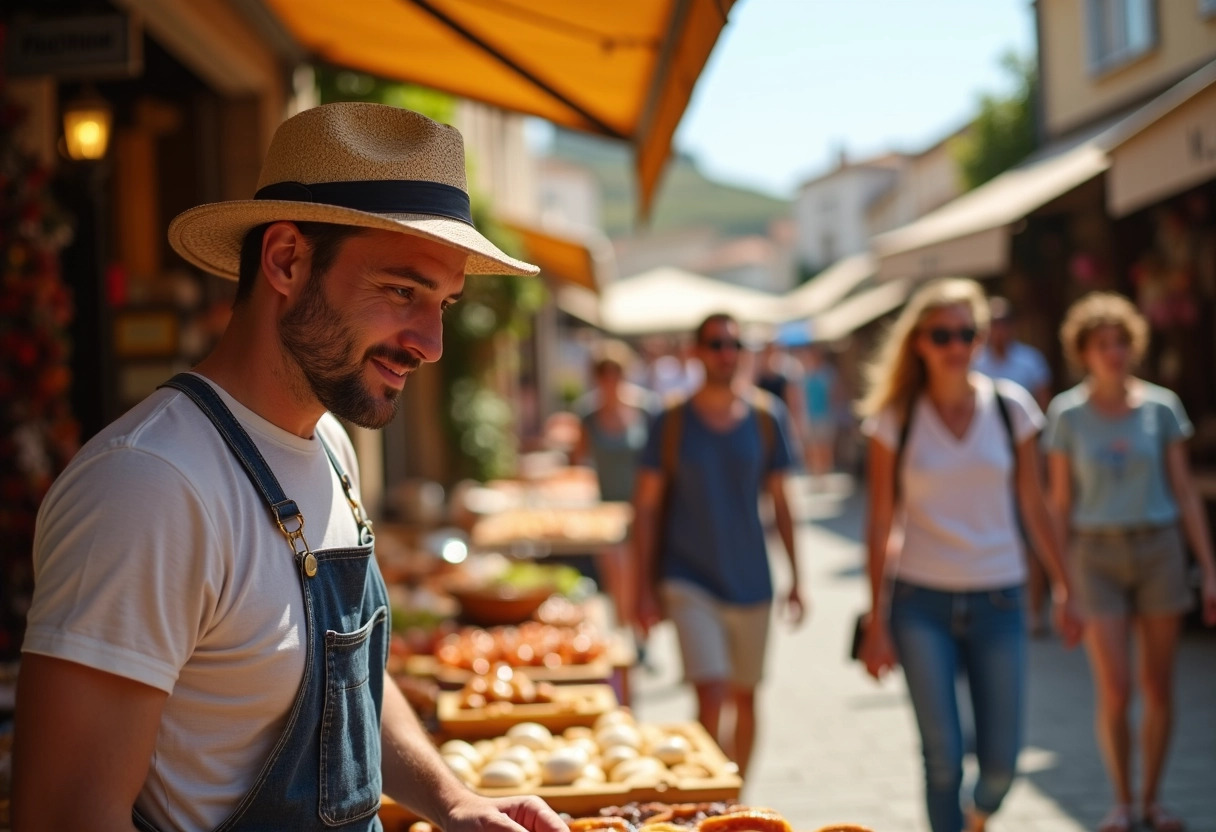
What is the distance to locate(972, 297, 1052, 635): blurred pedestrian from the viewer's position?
8875mm

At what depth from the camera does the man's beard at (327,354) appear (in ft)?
6.28

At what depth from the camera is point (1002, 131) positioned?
36094mm

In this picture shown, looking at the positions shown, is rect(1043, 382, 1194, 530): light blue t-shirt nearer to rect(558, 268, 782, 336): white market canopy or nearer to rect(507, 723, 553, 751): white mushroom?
rect(507, 723, 553, 751): white mushroom

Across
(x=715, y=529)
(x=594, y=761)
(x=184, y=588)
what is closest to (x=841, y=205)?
(x=715, y=529)

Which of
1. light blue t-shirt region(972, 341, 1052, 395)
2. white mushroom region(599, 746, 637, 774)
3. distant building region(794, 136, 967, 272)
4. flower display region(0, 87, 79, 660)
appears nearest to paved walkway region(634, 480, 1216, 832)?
light blue t-shirt region(972, 341, 1052, 395)

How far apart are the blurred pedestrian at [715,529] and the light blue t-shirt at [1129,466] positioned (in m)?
1.36

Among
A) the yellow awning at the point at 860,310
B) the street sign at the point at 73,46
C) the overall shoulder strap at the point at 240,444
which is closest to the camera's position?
the overall shoulder strap at the point at 240,444

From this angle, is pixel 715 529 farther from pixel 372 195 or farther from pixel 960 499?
pixel 372 195

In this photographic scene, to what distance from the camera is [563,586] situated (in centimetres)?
693

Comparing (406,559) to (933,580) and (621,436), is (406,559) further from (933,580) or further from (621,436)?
(933,580)

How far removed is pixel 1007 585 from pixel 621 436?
204 inches

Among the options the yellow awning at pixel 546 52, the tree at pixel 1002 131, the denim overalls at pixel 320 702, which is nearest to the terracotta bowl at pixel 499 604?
the yellow awning at pixel 546 52

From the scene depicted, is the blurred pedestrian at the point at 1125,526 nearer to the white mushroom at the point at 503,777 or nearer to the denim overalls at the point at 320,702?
the white mushroom at the point at 503,777

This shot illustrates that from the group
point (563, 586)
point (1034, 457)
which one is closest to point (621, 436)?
point (563, 586)
